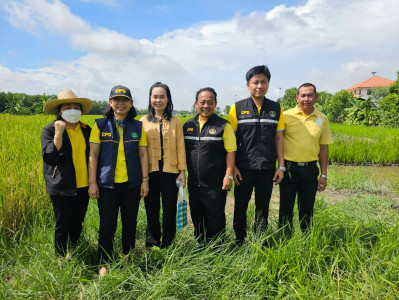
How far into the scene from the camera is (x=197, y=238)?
2.43 metres

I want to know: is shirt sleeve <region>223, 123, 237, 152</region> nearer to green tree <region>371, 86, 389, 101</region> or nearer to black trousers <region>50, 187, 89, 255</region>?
black trousers <region>50, 187, 89, 255</region>

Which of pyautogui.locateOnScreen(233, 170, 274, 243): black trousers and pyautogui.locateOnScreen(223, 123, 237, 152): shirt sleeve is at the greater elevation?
pyautogui.locateOnScreen(223, 123, 237, 152): shirt sleeve

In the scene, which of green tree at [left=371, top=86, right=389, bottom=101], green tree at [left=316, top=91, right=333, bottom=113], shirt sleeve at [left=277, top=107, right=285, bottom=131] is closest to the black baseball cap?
shirt sleeve at [left=277, top=107, right=285, bottom=131]

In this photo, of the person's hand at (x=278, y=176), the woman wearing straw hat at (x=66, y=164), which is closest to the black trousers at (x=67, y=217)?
the woman wearing straw hat at (x=66, y=164)

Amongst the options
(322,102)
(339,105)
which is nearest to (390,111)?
(339,105)

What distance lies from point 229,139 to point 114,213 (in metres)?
1.26

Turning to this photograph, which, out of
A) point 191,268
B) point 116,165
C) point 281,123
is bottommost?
point 191,268

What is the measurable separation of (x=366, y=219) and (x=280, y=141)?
1.72 meters

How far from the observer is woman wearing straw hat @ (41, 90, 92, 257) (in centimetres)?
202

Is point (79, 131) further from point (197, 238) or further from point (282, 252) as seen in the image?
point (282, 252)

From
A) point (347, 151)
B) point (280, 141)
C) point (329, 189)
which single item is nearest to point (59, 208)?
point (280, 141)

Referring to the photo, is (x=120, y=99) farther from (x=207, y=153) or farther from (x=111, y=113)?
(x=207, y=153)

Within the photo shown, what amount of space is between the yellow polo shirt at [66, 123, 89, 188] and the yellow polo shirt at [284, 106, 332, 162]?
2.03 meters

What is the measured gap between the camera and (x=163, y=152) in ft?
7.86
